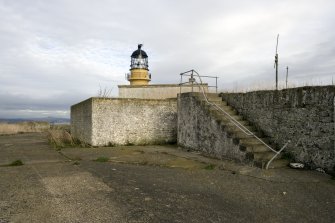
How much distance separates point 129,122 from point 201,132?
4123mm

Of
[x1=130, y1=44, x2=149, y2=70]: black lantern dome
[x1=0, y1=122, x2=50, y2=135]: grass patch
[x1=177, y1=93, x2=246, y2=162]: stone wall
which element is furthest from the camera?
[x1=0, y1=122, x2=50, y2=135]: grass patch

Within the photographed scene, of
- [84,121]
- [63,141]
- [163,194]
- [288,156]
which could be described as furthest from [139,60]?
[163,194]

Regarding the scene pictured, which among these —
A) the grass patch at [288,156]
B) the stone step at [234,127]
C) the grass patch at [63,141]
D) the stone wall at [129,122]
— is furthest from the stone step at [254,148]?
the grass patch at [63,141]

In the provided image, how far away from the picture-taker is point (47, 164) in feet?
28.8

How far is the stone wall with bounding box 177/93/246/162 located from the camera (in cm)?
905

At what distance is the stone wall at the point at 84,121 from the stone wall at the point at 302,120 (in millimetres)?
7228

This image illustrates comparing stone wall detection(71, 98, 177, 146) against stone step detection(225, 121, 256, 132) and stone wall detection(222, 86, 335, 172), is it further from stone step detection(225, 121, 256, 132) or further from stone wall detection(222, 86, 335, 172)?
stone wall detection(222, 86, 335, 172)

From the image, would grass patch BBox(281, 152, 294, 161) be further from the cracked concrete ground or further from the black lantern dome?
the black lantern dome

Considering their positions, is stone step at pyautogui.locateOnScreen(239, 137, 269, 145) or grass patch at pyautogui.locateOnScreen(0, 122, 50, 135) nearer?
stone step at pyautogui.locateOnScreen(239, 137, 269, 145)

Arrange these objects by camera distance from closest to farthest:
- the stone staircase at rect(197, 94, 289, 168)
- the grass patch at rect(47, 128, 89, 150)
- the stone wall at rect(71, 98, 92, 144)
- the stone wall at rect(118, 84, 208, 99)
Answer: the stone staircase at rect(197, 94, 289, 168)
the stone wall at rect(71, 98, 92, 144)
the grass patch at rect(47, 128, 89, 150)
the stone wall at rect(118, 84, 208, 99)

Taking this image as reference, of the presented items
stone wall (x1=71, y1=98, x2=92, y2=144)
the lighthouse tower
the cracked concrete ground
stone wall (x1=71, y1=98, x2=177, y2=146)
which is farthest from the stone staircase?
the lighthouse tower

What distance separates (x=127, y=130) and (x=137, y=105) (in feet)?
3.99

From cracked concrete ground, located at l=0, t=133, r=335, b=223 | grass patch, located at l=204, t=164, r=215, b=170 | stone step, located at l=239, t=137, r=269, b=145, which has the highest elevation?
stone step, located at l=239, t=137, r=269, b=145

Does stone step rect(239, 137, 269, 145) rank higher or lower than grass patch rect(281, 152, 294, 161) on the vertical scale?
higher
